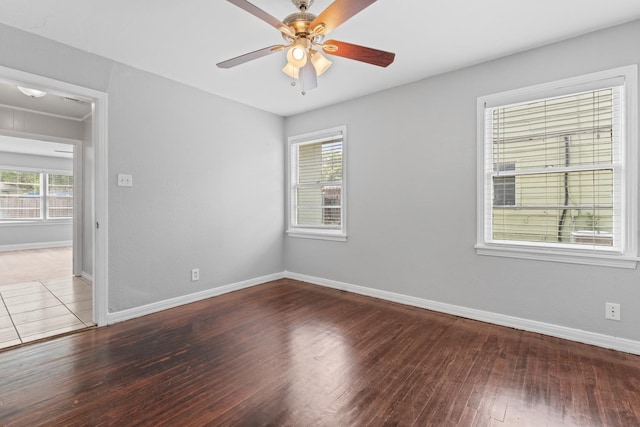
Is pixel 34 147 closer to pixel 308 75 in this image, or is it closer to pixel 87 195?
pixel 87 195

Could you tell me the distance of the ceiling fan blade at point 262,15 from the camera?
155 cm

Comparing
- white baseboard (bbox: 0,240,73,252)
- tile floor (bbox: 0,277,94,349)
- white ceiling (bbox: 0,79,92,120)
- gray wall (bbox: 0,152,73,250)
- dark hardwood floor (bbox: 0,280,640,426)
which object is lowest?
dark hardwood floor (bbox: 0,280,640,426)

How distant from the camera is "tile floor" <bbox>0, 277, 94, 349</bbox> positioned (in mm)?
2650

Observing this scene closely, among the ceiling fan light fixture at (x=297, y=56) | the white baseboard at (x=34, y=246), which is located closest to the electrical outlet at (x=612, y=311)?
the ceiling fan light fixture at (x=297, y=56)

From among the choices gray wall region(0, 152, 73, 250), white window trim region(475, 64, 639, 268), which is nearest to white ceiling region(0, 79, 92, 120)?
gray wall region(0, 152, 73, 250)

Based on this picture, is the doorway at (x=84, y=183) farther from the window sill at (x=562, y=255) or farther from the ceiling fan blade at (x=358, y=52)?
the window sill at (x=562, y=255)

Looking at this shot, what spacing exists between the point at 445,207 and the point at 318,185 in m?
1.87

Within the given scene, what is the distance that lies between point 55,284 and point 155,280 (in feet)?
7.28

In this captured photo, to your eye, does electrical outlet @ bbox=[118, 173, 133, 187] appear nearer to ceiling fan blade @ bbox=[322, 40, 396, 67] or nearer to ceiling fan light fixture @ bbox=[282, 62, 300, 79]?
ceiling fan light fixture @ bbox=[282, 62, 300, 79]

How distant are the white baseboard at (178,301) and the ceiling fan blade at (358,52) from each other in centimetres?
303

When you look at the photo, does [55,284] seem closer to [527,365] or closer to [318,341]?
[318,341]

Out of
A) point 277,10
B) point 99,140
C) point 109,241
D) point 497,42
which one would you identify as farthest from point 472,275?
point 99,140

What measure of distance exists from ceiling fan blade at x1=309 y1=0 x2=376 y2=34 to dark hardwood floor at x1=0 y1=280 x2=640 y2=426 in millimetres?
2200

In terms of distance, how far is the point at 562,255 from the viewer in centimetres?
256
